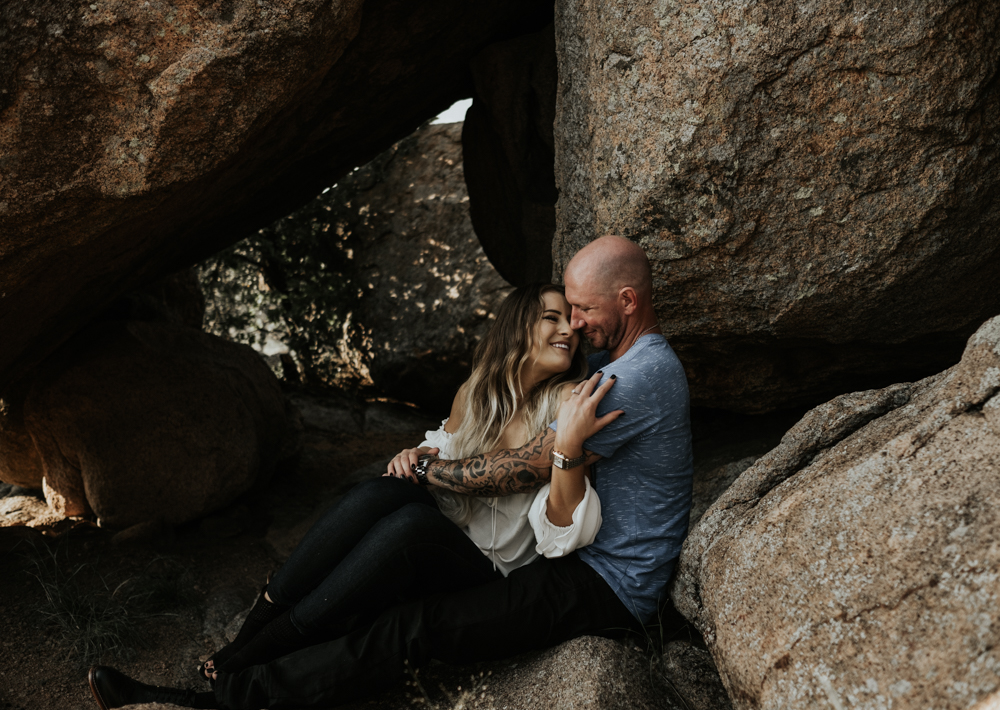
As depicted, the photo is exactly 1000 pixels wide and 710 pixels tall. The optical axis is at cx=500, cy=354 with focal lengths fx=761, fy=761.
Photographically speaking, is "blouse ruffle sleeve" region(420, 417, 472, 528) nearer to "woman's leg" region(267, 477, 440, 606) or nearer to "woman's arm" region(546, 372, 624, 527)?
"woman's leg" region(267, 477, 440, 606)

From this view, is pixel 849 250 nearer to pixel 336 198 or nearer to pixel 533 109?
pixel 533 109

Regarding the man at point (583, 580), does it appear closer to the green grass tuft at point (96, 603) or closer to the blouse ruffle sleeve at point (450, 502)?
the blouse ruffle sleeve at point (450, 502)

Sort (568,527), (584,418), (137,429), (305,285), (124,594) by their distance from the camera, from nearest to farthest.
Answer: (584,418) < (568,527) < (124,594) < (137,429) < (305,285)

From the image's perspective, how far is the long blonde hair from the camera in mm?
2973

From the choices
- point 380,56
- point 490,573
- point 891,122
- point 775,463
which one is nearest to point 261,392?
point 380,56

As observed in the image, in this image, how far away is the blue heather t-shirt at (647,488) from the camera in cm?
257

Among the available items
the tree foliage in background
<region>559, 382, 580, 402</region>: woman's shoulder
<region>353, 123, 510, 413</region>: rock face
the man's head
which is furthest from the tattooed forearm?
the tree foliage in background

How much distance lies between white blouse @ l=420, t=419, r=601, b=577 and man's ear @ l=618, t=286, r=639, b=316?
0.63 m

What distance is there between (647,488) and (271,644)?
1487mm

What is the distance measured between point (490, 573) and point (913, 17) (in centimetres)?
236

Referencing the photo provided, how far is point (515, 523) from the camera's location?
9.44 ft

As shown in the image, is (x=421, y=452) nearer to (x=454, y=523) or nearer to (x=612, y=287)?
(x=454, y=523)

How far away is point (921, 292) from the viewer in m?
2.88

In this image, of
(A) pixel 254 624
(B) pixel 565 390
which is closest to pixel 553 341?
(B) pixel 565 390
